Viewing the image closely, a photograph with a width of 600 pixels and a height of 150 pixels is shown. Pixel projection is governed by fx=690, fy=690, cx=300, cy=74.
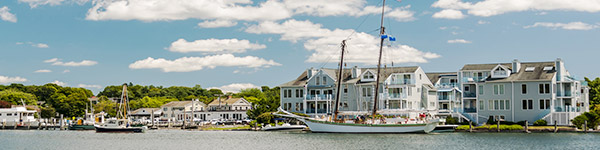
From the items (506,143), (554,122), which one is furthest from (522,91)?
(506,143)

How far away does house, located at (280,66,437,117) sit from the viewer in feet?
282

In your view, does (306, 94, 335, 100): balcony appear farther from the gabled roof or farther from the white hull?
the gabled roof

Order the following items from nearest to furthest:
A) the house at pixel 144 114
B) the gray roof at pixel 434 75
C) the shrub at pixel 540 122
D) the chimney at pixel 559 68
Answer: the shrub at pixel 540 122 → the chimney at pixel 559 68 → the gray roof at pixel 434 75 → the house at pixel 144 114

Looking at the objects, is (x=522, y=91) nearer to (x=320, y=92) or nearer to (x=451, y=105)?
(x=451, y=105)

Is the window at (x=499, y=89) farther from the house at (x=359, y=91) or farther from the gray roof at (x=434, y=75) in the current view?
the gray roof at (x=434, y=75)

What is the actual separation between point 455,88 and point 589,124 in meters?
18.8

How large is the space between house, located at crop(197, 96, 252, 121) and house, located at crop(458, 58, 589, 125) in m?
53.2

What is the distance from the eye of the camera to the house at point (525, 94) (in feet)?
251

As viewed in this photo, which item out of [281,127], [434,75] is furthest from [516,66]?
[281,127]

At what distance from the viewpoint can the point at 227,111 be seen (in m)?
130

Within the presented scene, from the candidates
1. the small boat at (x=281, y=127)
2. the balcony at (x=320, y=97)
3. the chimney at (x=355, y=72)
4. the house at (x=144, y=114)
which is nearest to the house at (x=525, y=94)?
the chimney at (x=355, y=72)

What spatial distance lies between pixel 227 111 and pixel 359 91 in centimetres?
4657

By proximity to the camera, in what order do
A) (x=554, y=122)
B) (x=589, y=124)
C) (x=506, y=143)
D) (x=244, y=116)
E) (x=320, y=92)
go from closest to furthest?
(x=506, y=143)
(x=589, y=124)
(x=554, y=122)
(x=320, y=92)
(x=244, y=116)

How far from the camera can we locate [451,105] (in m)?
87.4
